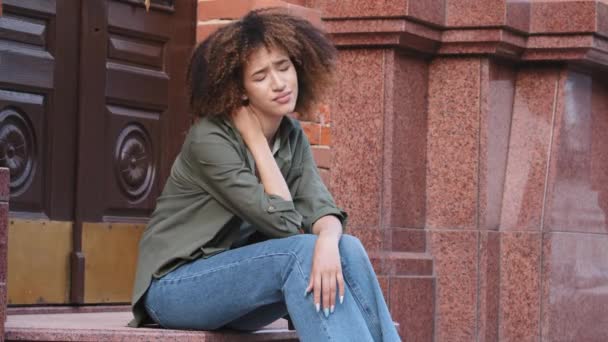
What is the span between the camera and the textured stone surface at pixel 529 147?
7285 millimetres

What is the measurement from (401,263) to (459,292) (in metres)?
0.38

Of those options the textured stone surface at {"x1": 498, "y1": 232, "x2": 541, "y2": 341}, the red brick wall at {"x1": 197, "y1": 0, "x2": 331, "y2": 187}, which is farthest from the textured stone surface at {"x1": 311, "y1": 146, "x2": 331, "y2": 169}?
the textured stone surface at {"x1": 498, "y1": 232, "x2": 541, "y2": 341}

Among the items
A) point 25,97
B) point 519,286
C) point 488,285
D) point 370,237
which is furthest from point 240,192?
point 519,286

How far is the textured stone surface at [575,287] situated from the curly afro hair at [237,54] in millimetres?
2624

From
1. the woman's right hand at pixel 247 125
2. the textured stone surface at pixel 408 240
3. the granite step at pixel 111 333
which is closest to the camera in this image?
the granite step at pixel 111 333

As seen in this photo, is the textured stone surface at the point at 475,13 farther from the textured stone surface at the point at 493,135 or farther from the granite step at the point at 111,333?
the granite step at the point at 111,333

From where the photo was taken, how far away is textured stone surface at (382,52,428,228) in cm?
681

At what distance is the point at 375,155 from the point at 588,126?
54.8 inches

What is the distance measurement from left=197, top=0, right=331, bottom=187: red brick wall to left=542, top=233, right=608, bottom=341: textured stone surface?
1.24 m

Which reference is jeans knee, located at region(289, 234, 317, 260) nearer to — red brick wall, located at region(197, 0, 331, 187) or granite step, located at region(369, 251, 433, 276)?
red brick wall, located at region(197, 0, 331, 187)

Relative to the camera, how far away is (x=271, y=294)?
4.58 meters

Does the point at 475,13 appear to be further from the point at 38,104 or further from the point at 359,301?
the point at 359,301

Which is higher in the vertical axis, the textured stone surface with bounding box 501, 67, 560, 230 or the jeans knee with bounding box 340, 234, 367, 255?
the textured stone surface with bounding box 501, 67, 560, 230

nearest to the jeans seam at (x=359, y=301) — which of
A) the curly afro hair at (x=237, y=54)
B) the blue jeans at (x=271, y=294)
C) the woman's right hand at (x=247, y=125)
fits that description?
the blue jeans at (x=271, y=294)
